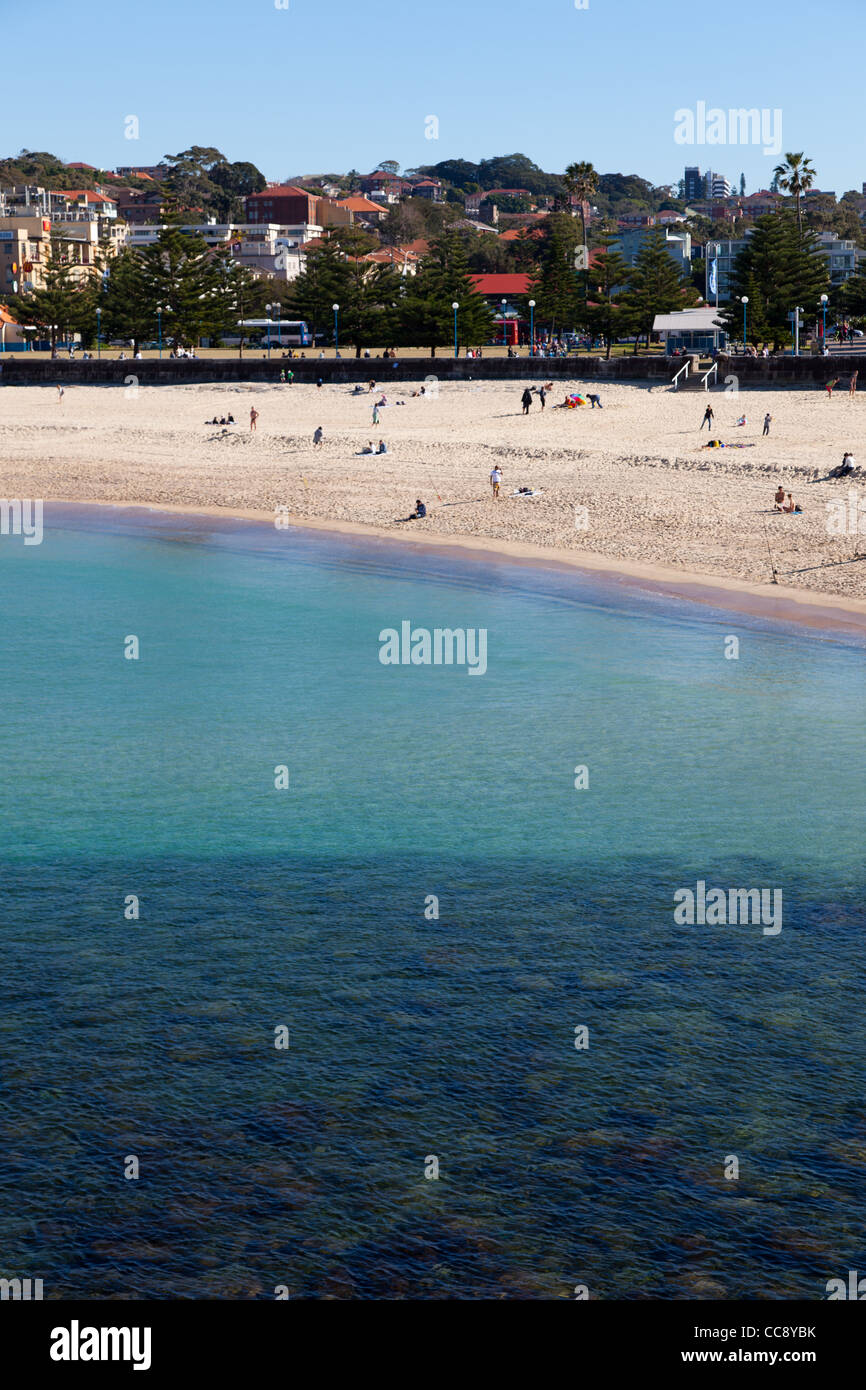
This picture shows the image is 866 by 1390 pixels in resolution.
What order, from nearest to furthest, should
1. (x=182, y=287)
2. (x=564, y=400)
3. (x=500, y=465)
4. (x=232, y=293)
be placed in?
(x=500, y=465) → (x=564, y=400) → (x=182, y=287) → (x=232, y=293)

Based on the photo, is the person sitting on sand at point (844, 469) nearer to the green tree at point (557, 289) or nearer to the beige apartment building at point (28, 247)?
the green tree at point (557, 289)

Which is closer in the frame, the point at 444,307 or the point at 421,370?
the point at 421,370

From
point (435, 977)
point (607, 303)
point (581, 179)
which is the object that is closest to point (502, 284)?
point (581, 179)

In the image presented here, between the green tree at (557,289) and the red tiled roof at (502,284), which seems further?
the red tiled roof at (502,284)

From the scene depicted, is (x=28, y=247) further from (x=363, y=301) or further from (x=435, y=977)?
(x=435, y=977)

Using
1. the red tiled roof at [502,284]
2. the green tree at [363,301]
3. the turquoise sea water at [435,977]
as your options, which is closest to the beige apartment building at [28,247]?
the red tiled roof at [502,284]

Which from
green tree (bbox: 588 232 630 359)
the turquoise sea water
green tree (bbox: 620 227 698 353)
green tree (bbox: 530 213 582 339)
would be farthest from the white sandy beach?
green tree (bbox: 530 213 582 339)
